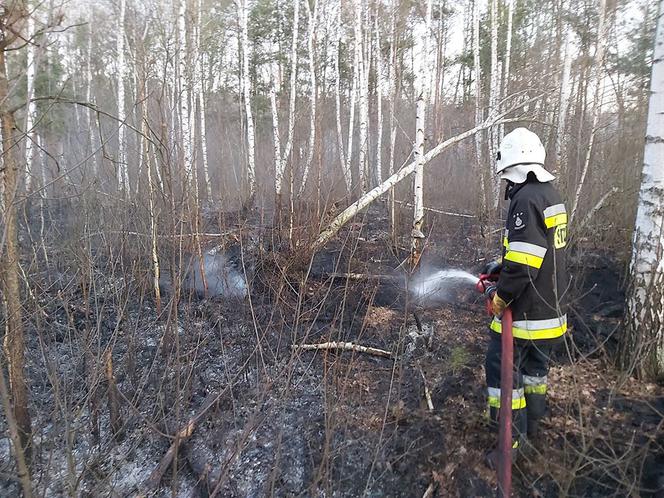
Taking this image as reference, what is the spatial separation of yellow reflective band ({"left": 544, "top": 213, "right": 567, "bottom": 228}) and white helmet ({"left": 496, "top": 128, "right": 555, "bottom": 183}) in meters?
0.22

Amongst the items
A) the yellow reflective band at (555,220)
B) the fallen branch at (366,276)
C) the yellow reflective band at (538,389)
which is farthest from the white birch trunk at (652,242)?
the fallen branch at (366,276)

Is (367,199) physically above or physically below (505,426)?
above

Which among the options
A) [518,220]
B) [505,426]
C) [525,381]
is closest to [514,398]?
[525,381]

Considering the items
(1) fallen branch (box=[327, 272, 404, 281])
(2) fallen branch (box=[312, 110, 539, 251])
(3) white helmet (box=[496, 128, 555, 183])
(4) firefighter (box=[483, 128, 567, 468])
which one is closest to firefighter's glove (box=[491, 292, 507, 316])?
(4) firefighter (box=[483, 128, 567, 468])

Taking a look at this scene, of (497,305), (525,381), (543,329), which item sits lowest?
(525,381)

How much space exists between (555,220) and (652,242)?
106 cm

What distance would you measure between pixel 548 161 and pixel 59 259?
902 cm

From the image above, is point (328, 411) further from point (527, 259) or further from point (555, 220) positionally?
point (555, 220)

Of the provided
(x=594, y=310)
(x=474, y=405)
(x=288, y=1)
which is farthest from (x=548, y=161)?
(x=288, y=1)

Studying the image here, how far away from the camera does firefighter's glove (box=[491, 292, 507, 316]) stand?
8.19 feet

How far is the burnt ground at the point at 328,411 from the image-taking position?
220 centimetres

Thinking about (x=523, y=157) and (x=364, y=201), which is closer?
(x=523, y=157)

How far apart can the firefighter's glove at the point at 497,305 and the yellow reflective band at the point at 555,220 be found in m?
0.51

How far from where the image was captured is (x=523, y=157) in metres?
2.49
